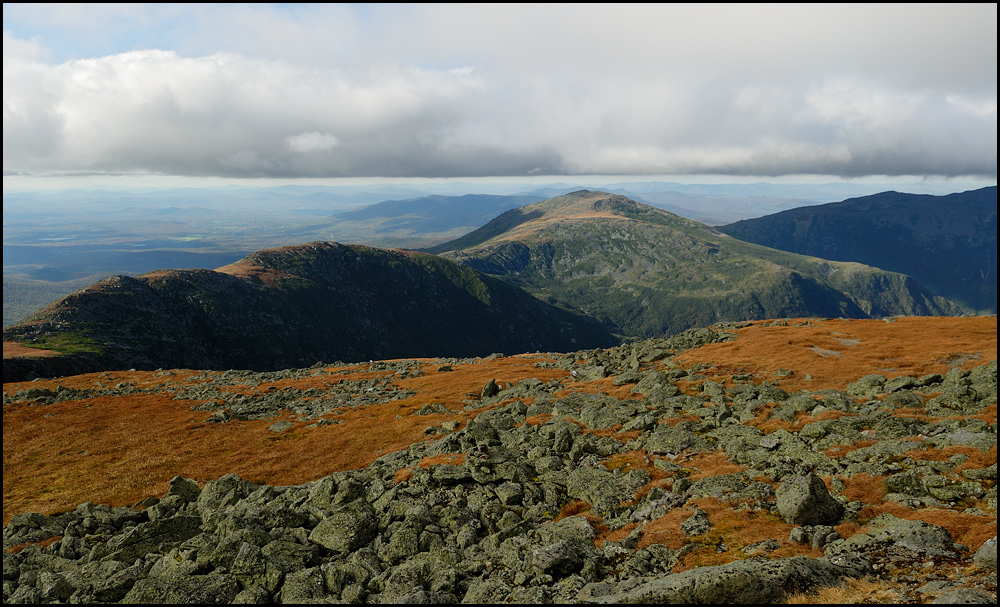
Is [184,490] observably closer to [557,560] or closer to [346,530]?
[346,530]

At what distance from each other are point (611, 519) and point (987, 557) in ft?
47.1

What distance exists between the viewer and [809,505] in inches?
810

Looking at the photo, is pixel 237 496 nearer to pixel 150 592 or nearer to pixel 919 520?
pixel 150 592

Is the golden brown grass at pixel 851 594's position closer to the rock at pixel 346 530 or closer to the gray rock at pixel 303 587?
the gray rock at pixel 303 587

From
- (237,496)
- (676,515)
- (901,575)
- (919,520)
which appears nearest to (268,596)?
(237,496)

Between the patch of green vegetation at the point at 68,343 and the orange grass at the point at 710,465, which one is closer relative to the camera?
the orange grass at the point at 710,465

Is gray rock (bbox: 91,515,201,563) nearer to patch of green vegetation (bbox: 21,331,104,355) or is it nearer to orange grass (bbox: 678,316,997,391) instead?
orange grass (bbox: 678,316,997,391)

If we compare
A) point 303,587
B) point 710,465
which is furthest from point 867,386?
point 303,587

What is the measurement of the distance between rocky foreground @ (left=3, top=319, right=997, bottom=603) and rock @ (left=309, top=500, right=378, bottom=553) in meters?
0.11

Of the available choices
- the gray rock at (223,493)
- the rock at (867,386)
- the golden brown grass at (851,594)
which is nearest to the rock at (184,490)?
the gray rock at (223,493)

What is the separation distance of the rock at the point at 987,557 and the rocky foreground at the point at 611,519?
0.07 metres

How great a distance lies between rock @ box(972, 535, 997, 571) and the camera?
1456 centimetres

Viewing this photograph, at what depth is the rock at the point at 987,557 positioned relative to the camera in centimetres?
1456

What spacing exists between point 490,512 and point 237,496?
1867 cm
